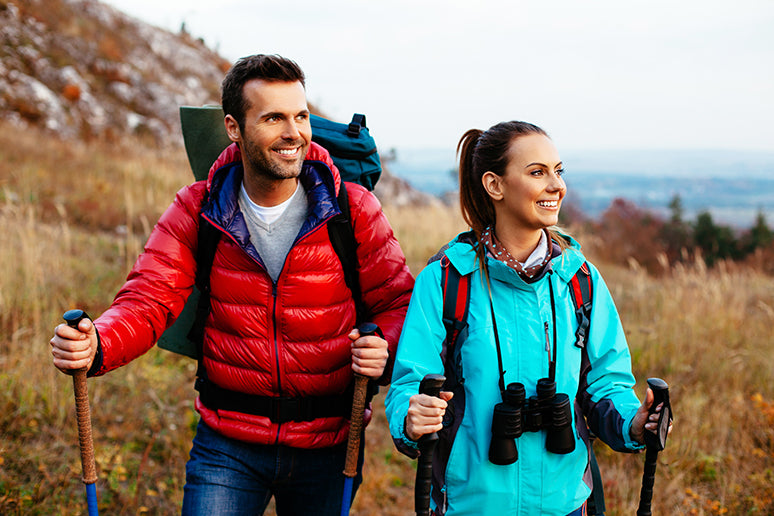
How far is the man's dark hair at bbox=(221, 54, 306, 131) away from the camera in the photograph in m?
2.23

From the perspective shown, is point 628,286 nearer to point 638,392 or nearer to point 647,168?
point 638,392

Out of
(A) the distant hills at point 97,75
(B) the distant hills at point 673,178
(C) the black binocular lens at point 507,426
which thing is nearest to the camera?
(C) the black binocular lens at point 507,426

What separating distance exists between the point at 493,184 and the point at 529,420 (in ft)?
2.70

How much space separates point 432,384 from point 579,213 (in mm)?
29581

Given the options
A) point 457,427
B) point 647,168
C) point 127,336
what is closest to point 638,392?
point 457,427

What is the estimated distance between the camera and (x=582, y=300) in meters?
2.01

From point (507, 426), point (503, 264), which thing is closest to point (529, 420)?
point (507, 426)

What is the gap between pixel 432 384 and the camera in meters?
1.70

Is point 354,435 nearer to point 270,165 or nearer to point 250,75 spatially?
point 270,165

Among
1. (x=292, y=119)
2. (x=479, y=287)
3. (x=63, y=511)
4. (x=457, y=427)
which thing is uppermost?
(x=292, y=119)

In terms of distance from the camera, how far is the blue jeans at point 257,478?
2.23 m

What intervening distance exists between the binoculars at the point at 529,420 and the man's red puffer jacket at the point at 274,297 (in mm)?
478

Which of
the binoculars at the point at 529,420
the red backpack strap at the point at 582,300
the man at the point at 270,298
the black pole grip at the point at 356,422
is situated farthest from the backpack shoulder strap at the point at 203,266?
the red backpack strap at the point at 582,300

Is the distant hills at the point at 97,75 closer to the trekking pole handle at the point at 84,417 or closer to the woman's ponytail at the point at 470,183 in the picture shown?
the woman's ponytail at the point at 470,183
